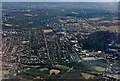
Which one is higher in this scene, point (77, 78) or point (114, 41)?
point (114, 41)

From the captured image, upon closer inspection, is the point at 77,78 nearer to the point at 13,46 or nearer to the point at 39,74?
the point at 39,74

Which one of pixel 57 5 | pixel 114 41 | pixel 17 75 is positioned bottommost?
pixel 17 75

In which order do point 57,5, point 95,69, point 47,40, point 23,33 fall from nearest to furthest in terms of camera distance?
1. point 95,69
2. point 47,40
3. point 23,33
4. point 57,5

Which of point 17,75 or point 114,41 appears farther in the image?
point 114,41

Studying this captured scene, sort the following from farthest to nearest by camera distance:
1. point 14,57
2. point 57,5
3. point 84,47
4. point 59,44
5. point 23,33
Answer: point 57,5, point 23,33, point 59,44, point 84,47, point 14,57

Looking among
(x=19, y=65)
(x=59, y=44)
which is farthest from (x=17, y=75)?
(x=59, y=44)

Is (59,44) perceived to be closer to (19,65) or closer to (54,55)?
(54,55)

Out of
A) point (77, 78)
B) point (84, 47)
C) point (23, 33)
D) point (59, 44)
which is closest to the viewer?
point (77, 78)

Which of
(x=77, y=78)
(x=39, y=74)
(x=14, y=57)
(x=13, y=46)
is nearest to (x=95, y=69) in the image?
(x=77, y=78)

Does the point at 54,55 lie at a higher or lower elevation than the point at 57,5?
lower
